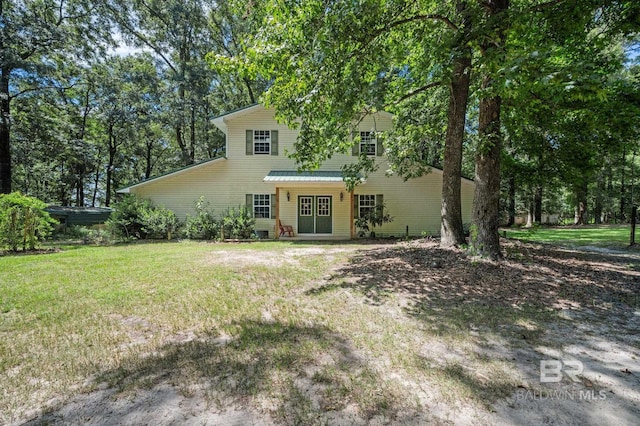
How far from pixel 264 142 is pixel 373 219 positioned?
660 cm

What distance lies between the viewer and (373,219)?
13.0 meters

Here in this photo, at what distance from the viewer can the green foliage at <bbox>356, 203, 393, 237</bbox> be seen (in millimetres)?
13023

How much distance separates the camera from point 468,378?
2.31 metres

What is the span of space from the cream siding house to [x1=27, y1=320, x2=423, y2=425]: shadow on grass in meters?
10.3

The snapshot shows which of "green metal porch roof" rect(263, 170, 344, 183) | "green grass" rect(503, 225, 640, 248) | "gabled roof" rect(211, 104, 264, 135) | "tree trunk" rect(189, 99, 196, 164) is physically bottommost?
"green grass" rect(503, 225, 640, 248)

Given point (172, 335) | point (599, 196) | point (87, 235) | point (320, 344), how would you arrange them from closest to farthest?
1. point (320, 344)
2. point (172, 335)
3. point (87, 235)
4. point (599, 196)

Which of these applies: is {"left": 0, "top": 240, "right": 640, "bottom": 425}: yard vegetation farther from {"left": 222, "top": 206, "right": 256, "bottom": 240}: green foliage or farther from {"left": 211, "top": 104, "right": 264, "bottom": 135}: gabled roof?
{"left": 211, "top": 104, "right": 264, "bottom": 135}: gabled roof

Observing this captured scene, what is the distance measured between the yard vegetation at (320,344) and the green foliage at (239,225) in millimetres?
6273

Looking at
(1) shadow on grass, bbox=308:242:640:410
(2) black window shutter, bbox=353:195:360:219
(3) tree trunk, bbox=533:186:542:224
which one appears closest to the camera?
(1) shadow on grass, bbox=308:242:640:410

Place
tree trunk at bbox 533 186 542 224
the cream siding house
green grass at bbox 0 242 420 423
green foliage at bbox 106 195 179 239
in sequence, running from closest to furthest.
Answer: green grass at bbox 0 242 420 423 < green foliage at bbox 106 195 179 239 < the cream siding house < tree trunk at bbox 533 186 542 224

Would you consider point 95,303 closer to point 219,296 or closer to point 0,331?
point 0,331

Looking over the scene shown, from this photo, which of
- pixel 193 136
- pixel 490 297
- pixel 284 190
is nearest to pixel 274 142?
pixel 284 190

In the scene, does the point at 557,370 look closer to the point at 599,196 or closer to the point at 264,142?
the point at 264,142

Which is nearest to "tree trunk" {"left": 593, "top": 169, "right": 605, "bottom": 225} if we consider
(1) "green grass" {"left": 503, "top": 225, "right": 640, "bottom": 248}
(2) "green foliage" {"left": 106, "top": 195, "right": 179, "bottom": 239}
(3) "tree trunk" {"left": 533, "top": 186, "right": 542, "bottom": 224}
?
(3) "tree trunk" {"left": 533, "top": 186, "right": 542, "bottom": 224}
